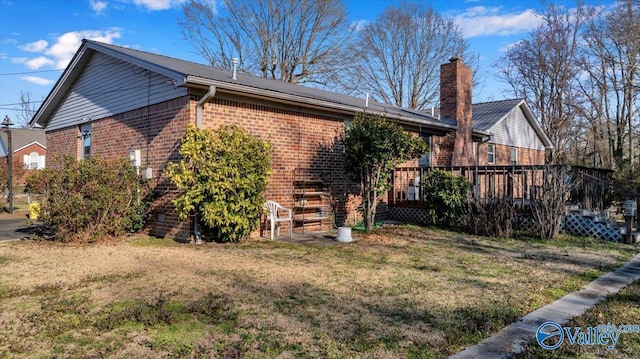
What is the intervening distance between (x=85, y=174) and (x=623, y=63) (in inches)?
1071

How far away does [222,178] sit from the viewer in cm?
733

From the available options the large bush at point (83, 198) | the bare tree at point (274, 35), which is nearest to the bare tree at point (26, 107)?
the bare tree at point (274, 35)

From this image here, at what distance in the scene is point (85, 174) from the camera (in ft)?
25.2

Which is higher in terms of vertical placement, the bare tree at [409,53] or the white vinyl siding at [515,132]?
the bare tree at [409,53]

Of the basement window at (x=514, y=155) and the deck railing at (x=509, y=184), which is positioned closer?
the deck railing at (x=509, y=184)

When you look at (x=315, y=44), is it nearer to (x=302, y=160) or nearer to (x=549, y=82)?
(x=549, y=82)

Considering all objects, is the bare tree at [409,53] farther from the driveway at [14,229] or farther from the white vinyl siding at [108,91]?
the driveway at [14,229]

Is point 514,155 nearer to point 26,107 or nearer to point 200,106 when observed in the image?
point 200,106

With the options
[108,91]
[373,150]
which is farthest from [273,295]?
[108,91]

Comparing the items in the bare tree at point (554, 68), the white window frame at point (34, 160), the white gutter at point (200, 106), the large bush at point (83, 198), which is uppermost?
the bare tree at point (554, 68)

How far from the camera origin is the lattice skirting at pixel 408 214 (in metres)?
11.1

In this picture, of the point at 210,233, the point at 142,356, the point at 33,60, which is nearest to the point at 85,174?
the point at 210,233

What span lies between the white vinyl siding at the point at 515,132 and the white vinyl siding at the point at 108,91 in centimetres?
1489

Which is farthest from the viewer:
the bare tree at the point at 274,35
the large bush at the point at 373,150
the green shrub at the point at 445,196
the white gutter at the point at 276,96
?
the bare tree at the point at 274,35
